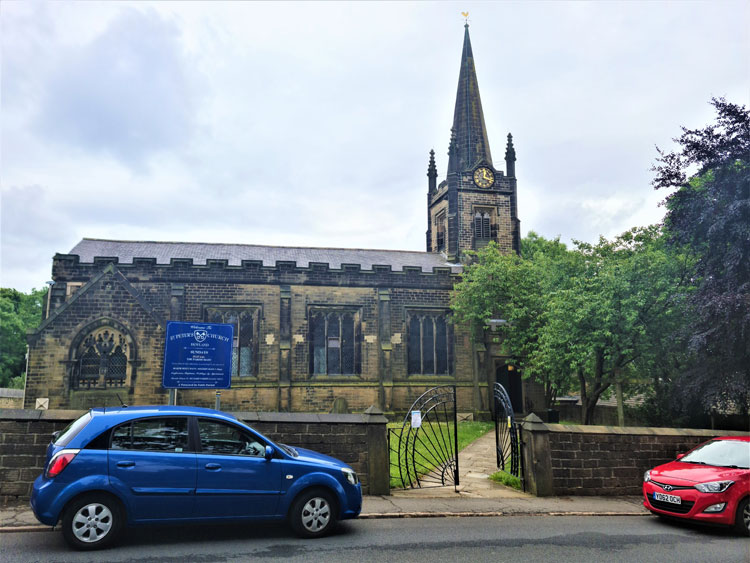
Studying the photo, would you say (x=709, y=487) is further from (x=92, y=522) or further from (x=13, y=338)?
(x=13, y=338)

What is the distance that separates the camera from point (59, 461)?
6.50 metres

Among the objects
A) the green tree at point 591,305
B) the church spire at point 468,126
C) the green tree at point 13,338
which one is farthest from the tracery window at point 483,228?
the green tree at point 13,338

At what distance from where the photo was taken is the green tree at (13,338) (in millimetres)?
43562

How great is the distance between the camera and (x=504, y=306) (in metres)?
26.8

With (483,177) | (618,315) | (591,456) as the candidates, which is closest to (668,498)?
(591,456)

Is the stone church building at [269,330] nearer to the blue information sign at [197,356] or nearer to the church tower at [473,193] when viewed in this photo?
the church tower at [473,193]

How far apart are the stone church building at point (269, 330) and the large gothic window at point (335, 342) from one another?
5 cm

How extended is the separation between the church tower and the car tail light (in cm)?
2754

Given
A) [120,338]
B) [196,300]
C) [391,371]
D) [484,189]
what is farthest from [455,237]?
[120,338]

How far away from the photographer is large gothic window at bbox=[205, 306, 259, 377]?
26.9m

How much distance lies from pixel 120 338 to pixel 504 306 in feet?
55.9

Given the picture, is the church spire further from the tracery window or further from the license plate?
the license plate

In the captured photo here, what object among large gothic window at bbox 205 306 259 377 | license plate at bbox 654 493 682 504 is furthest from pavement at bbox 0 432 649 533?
large gothic window at bbox 205 306 259 377

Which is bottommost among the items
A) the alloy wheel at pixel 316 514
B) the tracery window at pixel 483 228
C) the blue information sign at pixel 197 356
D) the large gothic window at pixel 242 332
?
the alloy wheel at pixel 316 514
